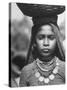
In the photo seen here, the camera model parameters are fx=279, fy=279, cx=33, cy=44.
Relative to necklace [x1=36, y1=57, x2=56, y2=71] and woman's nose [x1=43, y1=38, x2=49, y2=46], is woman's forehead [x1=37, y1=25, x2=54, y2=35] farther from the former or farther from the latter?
necklace [x1=36, y1=57, x2=56, y2=71]

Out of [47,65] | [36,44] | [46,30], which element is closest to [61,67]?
[47,65]

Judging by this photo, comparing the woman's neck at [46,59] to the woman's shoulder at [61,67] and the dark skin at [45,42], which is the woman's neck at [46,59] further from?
the woman's shoulder at [61,67]

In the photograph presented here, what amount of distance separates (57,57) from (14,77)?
1.06m

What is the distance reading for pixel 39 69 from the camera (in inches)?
227

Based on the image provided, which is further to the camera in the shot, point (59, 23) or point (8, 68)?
point (59, 23)

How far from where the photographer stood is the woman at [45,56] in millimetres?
5695

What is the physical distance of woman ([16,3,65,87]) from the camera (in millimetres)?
5695

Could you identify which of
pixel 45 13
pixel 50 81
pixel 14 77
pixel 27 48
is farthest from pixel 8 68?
pixel 45 13

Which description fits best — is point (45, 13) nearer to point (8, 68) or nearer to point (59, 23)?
point (59, 23)

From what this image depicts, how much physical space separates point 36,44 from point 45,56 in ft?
1.07

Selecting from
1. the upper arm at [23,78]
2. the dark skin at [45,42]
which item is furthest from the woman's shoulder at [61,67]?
the upper arm at [23,78]

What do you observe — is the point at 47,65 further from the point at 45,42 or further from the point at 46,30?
the point at 46,30

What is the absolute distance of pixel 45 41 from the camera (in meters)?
5.78

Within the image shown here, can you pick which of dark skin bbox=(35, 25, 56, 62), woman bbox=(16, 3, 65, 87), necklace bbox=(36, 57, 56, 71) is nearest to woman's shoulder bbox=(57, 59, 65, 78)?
woman bbox=(16, 3, 65, 87)
